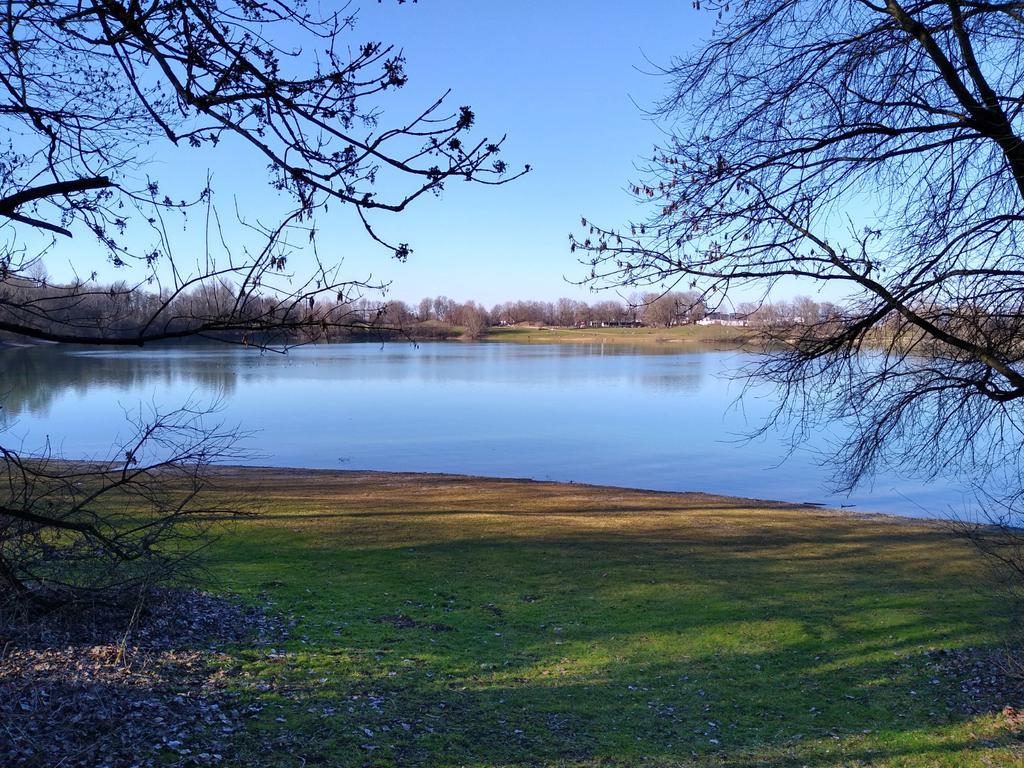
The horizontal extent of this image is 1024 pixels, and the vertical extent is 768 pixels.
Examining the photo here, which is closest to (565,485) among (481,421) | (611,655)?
(611,655)

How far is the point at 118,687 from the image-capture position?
4.59m

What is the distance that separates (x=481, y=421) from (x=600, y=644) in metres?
24.3

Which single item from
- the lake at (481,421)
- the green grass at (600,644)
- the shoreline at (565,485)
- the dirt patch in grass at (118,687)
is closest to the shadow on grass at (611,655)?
the green grass at (600,644)

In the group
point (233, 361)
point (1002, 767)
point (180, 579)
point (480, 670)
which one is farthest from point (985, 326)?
point (233, 361)

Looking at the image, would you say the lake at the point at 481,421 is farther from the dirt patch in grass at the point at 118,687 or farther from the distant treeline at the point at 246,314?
the dirt patch in grass at the point at 118,687

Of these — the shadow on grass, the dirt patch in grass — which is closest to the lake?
the shadow on grass

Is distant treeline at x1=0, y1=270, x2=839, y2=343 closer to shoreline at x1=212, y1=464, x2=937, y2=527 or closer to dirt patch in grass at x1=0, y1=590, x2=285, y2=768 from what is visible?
dirt patch in grass at x1=0, y1=590, x2=285, y2=768

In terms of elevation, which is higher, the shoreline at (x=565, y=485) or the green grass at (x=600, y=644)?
the green grass at (x=600, y=644)

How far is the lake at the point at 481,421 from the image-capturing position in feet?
67.0

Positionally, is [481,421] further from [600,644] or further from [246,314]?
[246,314]

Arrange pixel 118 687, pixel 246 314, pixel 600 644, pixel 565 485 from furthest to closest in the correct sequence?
1. pixel 565 485
2. pixel 600 644
3. pixel 118 687
4. pixel 246 314

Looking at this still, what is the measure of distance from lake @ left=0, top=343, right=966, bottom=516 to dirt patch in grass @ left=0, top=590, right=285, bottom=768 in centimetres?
236

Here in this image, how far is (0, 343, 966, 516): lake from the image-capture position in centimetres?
2042

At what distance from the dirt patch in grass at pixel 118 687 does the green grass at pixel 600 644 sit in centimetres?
25
